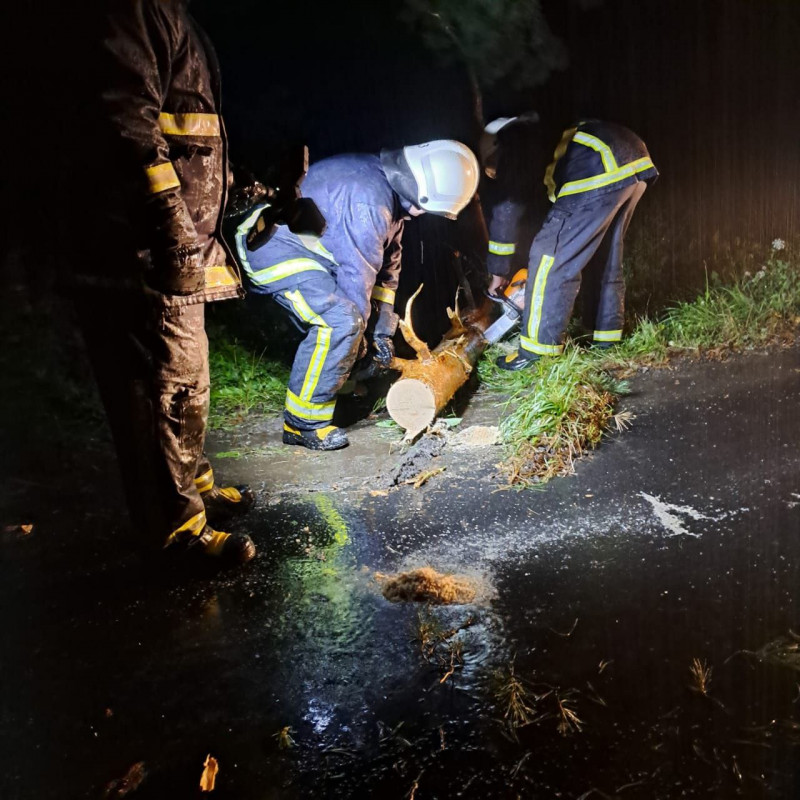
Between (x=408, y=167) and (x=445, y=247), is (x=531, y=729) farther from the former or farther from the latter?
(x=445, y=247)

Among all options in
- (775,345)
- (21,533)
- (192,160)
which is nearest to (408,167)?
(192,160)

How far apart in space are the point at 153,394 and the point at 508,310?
11.3ft

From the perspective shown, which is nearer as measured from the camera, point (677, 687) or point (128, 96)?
point (677, 687)

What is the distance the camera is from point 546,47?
575 cm

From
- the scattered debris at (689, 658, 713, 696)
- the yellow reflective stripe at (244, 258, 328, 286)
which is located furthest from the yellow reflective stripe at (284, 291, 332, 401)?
the scattered debris at (689, 658, 713, 696)

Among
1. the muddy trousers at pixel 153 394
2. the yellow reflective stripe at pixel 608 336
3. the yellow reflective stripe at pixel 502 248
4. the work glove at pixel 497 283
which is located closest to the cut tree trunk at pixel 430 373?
the work glove at pixel 497 283

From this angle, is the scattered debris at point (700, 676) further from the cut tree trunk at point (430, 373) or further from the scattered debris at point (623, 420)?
the cut tree trunk at point (430, 373)

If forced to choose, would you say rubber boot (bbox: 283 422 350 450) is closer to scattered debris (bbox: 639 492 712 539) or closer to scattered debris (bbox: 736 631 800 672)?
scattered debris (bbox: 639 492 712 539)

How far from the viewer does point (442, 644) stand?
2230mm

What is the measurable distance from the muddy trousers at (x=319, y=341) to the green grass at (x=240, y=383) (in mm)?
912

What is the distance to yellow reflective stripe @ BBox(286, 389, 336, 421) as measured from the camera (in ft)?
13.2

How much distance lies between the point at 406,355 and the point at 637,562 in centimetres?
337

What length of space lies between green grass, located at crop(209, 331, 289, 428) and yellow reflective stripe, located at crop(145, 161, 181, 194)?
264cm

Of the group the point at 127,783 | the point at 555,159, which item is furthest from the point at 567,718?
the point at 555,159
